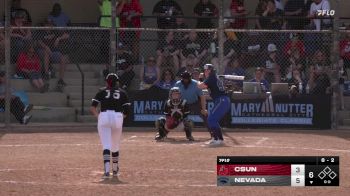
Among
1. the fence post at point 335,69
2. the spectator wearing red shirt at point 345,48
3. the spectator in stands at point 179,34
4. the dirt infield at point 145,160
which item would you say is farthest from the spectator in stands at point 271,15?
the dirt infield at point 145,160

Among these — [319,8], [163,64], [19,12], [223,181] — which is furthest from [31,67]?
[223,181]

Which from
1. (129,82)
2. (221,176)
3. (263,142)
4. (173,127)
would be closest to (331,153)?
(263,142)

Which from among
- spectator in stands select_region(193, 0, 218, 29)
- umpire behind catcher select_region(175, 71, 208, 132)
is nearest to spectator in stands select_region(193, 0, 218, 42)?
spectator in stands select_region(193, 0, 218, 29)

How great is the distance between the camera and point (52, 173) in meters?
15.6

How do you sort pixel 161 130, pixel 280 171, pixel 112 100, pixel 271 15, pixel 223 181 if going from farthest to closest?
1. pixel 271 15
2. pixel 161 130
3. pixel 112 100
4. pixel 223 181
5. pixel 280 171

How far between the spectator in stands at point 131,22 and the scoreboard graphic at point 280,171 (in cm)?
1299

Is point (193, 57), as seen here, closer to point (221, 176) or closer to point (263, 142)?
point (263, 142)

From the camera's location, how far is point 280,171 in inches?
494

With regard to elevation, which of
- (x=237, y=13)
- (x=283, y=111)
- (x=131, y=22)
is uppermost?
(x=237, y=13)

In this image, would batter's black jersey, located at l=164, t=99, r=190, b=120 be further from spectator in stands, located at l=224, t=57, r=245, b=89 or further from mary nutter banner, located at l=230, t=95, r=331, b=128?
spectator in stands, located at l=224, t=57, r=245, b=89

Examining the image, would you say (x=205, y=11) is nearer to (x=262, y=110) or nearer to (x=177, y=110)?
(x=262, y=110)

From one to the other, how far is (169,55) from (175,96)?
4.55 metres

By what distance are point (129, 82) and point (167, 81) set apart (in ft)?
4.15

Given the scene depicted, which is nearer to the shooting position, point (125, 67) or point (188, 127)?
point (188, 127)
